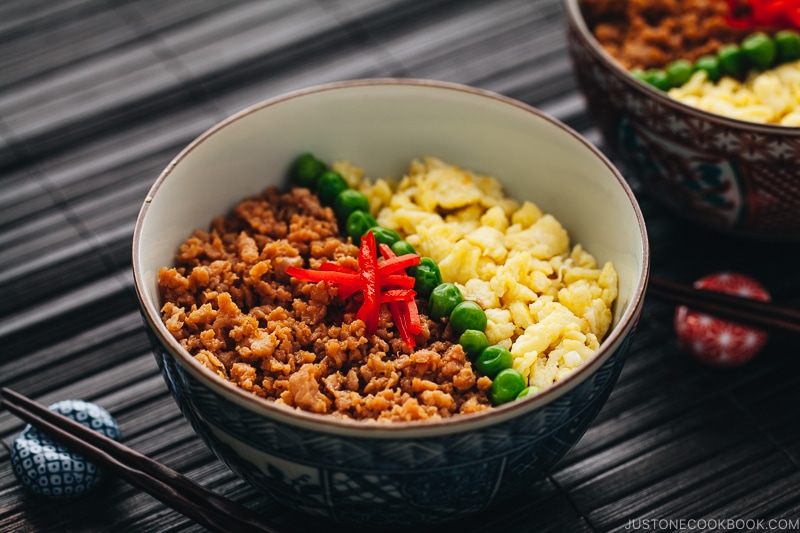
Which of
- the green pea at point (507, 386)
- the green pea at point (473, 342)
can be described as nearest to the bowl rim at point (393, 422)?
the green pea at point (507, 386)

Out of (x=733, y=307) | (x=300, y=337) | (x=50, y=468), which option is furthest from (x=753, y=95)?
(x=50, y=468)

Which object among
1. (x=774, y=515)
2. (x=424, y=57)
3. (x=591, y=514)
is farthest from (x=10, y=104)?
(x=774, y=515)

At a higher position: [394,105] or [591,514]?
[394,105]

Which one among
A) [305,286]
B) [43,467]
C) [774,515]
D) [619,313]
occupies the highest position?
[305,286]

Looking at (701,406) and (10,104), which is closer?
(701,406)

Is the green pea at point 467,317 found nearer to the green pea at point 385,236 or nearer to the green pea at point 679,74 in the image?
the green pea at point 385,236

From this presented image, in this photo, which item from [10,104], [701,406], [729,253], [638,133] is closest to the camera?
[701,406]

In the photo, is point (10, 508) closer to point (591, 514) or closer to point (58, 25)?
point (591, 514)

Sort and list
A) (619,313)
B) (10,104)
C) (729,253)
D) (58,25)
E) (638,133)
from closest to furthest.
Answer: (619,313)
(638,133)
(729,253)
(10,104)
(58,25)
